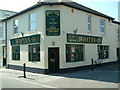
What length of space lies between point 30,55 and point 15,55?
124 inches

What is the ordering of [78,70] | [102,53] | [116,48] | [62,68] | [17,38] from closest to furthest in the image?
[62,68], [78,70], [17,38], [102,53], [116,48]

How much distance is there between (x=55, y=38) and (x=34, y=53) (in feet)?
9.18

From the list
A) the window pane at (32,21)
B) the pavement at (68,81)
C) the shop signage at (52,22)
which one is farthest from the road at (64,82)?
the window pane at (32,21)

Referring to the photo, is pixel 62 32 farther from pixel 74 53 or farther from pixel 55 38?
pixel 74 53

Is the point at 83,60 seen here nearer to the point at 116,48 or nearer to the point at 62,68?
the point at 62,68

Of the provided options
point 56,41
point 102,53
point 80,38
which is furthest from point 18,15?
point 102,53

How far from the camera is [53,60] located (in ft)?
40.2

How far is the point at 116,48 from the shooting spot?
20.2 metres

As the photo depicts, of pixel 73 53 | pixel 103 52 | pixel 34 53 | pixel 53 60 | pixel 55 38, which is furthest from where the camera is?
pixel 103 52

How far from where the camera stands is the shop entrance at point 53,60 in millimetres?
12242

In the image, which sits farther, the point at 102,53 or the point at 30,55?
the point at 102,53

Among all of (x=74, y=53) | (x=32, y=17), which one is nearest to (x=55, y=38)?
(x=74, y=53)

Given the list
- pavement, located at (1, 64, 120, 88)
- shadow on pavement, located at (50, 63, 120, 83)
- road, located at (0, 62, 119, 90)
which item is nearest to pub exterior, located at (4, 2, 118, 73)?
shadow on pavement, located at (50, 63, 120, 83)

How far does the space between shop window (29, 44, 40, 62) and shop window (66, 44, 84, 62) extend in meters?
2.73
